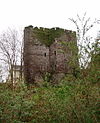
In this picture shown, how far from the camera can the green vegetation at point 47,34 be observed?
3400 centimetres

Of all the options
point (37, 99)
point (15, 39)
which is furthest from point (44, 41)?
point (37, 99)

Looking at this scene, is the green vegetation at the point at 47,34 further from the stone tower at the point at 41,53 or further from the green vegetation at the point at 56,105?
the green vegetation at the point at 56,105

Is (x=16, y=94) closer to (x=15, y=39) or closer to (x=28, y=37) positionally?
(x=28, y=37)

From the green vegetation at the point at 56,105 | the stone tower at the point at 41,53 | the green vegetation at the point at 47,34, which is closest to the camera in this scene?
the green vegetation at the point at 56,105

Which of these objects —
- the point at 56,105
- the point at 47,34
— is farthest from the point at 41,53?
the point at 56,105

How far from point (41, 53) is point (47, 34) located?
9.42 feet

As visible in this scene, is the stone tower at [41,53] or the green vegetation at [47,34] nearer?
the stone tower at [41,53]

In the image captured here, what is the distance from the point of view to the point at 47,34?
114ft

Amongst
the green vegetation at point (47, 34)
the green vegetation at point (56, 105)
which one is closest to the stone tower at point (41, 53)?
the green vegetation at point (47, 34)

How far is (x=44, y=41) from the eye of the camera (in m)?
34.2

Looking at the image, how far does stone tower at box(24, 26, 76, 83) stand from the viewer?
32.6 metres

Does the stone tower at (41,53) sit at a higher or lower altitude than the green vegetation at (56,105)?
higher

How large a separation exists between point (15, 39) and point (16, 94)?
101ft

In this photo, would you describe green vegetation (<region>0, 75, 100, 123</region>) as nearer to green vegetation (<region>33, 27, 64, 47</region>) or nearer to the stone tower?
the stone tower
